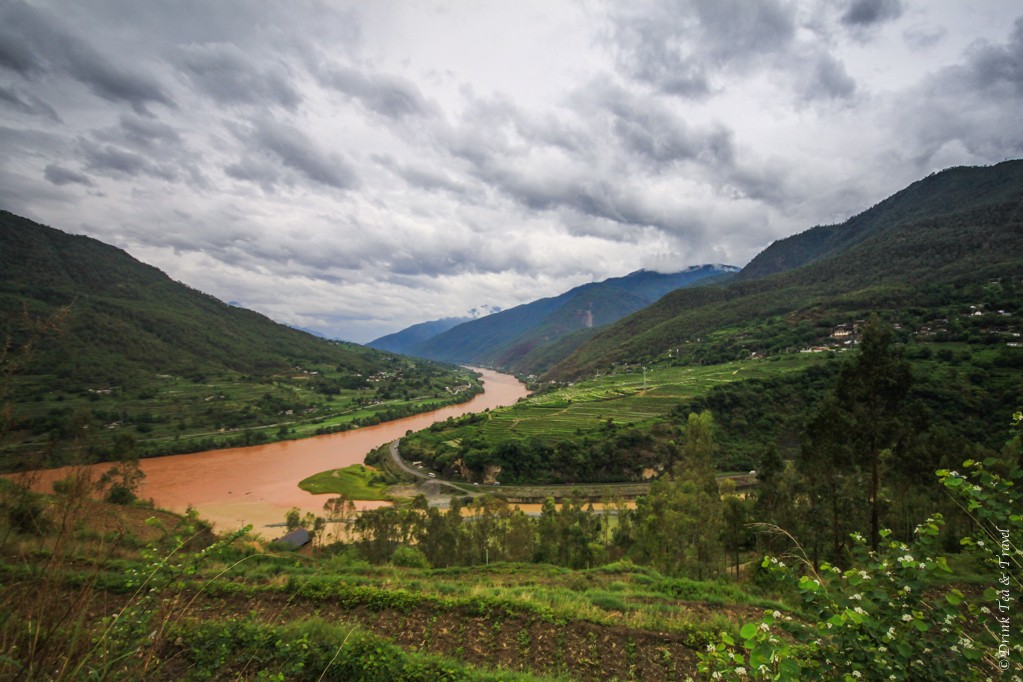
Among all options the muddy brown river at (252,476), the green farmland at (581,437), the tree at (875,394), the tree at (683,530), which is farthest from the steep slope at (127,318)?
the tree at (875,394)

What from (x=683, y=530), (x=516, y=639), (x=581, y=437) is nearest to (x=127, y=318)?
(x=581, y=437)

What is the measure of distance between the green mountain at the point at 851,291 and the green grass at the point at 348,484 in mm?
86291

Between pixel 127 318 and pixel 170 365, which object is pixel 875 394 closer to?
pixel 170 365

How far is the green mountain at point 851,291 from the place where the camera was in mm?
100125

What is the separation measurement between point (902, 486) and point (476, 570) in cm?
2312

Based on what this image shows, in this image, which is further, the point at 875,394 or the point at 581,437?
the point at 581,437

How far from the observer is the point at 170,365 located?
105 metres

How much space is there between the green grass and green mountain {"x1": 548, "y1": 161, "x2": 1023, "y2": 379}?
86.3 m

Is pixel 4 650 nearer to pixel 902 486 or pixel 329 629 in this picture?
pixel 329 629

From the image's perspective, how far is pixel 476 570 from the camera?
1294 centimetres

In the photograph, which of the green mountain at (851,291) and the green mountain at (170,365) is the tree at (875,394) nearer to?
the green mountain at (170,365)

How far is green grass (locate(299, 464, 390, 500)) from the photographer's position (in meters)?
51.8

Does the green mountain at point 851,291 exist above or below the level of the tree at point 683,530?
above

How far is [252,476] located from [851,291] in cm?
16173
